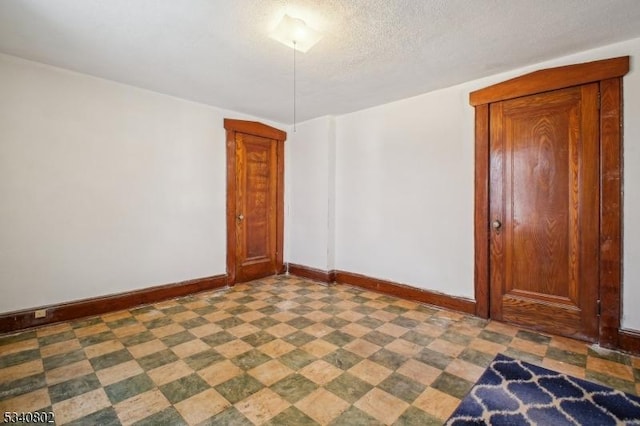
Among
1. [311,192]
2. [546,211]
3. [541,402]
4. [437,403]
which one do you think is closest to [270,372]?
[437,403]

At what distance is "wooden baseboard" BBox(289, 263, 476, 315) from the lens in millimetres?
3381

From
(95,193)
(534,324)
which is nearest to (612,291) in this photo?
(534,324)

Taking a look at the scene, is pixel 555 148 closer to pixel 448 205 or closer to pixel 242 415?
pixel 448 205

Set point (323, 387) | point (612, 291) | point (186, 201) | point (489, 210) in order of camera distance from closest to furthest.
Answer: point (323, 387) < point (612, 291) < point (489, 210) < point (186, 201)

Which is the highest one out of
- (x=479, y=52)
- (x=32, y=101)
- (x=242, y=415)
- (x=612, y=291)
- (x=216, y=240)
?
(x=479, y=52)

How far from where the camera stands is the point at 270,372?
2.21m

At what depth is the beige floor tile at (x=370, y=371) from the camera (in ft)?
6.97

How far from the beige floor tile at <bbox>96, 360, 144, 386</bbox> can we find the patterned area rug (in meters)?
2.09

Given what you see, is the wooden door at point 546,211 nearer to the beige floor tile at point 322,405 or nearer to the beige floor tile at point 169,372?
the beige floor tile at point 322,405

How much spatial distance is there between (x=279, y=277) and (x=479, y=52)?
393cm

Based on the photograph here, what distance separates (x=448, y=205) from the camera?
11.5ft

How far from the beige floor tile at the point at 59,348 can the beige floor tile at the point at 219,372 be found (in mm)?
1233

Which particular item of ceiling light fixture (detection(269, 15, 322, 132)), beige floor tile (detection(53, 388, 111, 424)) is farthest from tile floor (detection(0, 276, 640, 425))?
ceiling light fixture (detection(269, 15, 322, 132))

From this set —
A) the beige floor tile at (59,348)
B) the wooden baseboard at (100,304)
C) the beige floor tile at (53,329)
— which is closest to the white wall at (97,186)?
the wooden baseboard at (100,304)
